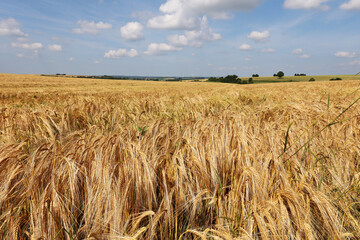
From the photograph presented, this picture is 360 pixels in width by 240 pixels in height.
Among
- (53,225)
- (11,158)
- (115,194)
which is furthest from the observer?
(11,158)

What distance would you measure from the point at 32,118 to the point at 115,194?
2.96 metres

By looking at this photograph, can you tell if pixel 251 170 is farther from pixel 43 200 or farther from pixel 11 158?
pixel 11 158

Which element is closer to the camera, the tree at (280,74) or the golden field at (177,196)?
the golden field at (177,196)

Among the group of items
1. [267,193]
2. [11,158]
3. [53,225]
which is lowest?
[53,225]

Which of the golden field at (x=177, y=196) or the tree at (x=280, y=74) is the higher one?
the tree at (x=280, y=74)

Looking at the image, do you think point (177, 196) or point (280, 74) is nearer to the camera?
point (177, 196)

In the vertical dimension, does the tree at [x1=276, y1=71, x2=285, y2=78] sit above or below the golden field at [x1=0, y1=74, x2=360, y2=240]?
above

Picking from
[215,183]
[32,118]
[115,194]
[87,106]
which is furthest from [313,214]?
[87,106]

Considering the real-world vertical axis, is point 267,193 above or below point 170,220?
above

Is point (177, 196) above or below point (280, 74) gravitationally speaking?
below

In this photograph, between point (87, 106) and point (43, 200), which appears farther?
point (87, 106)

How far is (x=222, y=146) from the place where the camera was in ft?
6.62

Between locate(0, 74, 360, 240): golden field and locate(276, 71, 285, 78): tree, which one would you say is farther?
locate(276, 71, 285, 78): tree

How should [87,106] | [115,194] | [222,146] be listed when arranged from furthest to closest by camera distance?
[87,106], [222,146], [115,194]
